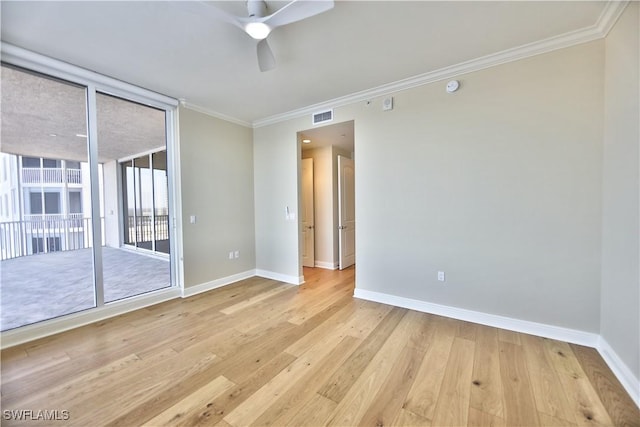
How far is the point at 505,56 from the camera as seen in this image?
2.45 meters

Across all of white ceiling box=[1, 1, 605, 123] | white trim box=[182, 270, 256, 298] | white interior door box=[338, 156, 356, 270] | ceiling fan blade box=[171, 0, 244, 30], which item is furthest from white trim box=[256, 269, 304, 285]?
ceiling fan blade box=[171, 0, 244, 30]

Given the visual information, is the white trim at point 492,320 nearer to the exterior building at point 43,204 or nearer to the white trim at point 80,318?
the white trim at point 80,318

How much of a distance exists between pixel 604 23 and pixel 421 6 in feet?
5.03

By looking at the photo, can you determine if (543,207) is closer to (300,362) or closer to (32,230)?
(300,362)

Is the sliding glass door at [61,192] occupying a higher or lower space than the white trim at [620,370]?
higher

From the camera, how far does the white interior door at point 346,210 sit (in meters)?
4.86

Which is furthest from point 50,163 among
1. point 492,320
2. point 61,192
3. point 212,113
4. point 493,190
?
point 492,320

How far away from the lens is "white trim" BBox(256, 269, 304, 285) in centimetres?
415

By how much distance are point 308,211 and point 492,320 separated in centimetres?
350

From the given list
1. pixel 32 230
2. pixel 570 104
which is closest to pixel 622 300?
pixel 570 104

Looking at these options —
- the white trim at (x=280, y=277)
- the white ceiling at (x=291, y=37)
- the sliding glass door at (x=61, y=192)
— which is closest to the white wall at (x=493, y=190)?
the white ceiling at (x=291, y=37)

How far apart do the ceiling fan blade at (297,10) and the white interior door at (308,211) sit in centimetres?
335

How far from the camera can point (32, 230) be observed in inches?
132

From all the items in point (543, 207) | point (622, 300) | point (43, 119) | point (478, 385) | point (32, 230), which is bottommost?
point (478, 385)
